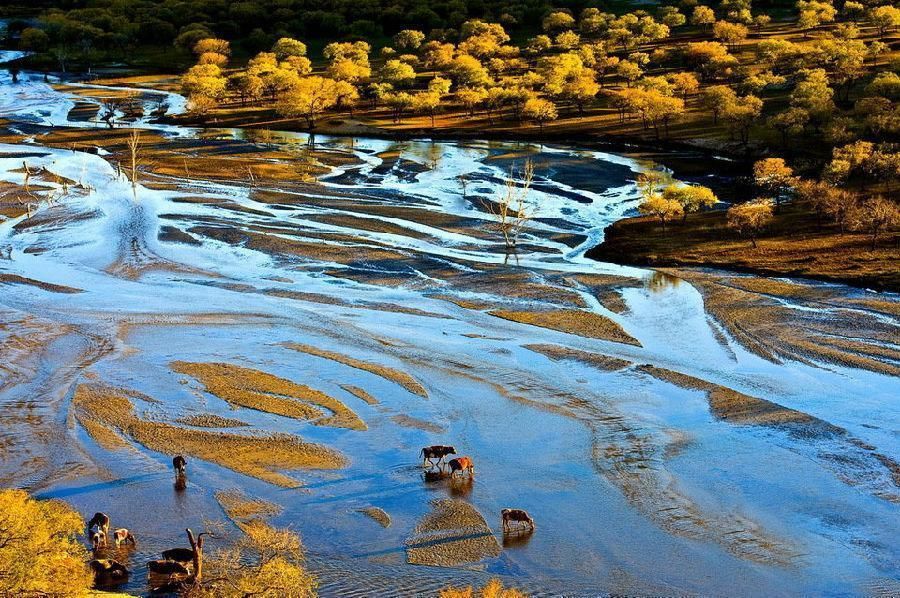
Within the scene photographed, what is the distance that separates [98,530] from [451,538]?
1099 centimetres

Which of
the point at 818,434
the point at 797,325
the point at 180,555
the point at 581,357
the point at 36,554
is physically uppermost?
the point at 36,554

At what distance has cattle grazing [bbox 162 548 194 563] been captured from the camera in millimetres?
27125

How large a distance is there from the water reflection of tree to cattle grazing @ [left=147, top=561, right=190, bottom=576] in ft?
137

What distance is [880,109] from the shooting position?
105438mm

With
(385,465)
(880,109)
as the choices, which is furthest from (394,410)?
(880,109)

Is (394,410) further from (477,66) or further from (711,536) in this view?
(477,66)

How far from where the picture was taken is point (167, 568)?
87.4 ft

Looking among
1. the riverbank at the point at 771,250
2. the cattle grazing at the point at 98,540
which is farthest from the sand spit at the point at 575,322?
the cattle grazing at the point at 98,540

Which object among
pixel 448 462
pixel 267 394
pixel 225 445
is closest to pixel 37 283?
pixel 267 394

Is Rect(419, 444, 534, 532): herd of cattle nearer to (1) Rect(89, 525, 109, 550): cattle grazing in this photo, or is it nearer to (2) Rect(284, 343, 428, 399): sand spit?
(2) Rect(284, 343, 428, 399): sand spit

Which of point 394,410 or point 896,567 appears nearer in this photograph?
point 896,567

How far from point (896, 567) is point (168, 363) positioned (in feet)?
112

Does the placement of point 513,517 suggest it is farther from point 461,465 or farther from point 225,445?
point 225,445

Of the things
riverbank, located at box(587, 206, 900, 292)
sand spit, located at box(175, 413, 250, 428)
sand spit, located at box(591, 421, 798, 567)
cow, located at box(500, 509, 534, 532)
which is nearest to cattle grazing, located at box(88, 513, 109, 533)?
sand spit, located at box(175, 413, 250, 428)
